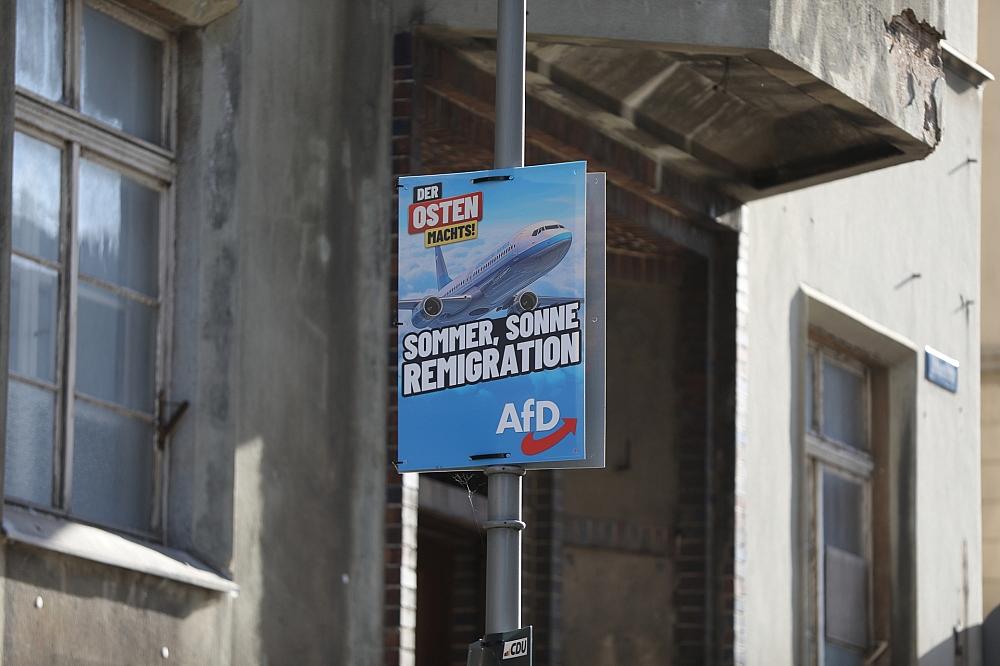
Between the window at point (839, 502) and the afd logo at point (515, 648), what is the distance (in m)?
7.37

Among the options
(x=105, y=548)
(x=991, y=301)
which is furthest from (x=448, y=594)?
(x=991, y=301)

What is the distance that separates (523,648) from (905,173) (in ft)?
30.0

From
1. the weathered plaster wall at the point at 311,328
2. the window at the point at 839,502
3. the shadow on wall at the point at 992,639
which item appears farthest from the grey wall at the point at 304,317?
the shadow on wall at the point at 992,639

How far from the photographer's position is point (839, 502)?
1566cm

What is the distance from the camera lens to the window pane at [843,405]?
1560cm

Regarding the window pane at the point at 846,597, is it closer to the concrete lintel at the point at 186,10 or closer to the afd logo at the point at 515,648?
the concrete lintel at the point at 186,10

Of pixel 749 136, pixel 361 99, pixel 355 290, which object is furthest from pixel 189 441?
pixel 749 136

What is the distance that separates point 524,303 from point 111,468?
2.55 m

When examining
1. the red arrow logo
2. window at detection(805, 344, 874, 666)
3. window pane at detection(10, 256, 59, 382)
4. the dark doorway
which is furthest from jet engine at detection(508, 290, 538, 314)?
window at detection(805, 344, 874, 666)

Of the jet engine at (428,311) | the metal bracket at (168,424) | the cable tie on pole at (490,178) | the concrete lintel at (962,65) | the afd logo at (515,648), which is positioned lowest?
the afd logo at (515,648)

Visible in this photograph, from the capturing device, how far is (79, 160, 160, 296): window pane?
9.69 m

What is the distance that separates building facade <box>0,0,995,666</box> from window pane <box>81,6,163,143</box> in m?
0.02

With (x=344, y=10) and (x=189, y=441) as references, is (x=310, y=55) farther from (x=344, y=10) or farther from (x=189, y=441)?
(x=189, y=441)

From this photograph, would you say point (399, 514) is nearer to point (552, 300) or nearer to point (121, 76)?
point (121, 76)
